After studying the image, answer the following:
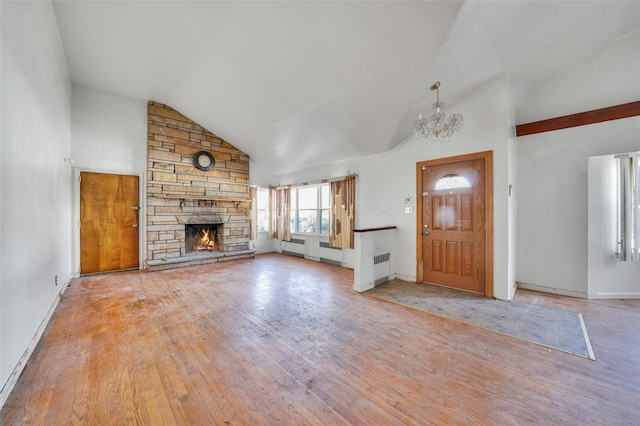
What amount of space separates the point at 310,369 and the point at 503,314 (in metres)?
2.54

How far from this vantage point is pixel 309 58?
11.1ft

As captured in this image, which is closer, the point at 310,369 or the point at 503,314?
the point at 310,369

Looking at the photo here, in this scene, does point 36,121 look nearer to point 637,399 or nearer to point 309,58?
point 309,58

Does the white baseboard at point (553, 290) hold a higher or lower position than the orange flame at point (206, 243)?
lower

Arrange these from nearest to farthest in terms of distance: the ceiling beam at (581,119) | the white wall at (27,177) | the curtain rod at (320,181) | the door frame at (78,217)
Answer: the white wall at (27,177)
the ceiling beam at (581,119)
the door frame at (78,217)
the curtain rod at (320,181)

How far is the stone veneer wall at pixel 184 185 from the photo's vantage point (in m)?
5.66

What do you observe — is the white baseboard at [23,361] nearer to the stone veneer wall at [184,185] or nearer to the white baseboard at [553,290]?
the stone veneer wall at [184,185]

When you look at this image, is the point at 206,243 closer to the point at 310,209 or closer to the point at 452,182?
the point at 310,209

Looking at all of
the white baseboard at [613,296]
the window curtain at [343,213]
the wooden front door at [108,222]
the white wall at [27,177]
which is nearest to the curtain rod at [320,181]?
the window curtain at [343,213]

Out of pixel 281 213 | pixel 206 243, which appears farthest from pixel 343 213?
pixel 206 243

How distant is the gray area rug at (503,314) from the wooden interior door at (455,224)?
0.90ft

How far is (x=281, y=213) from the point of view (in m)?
7.21

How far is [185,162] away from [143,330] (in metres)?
4.40

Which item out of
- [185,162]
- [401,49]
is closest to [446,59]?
[401,49]
